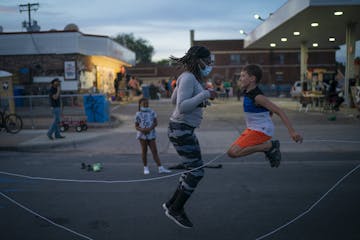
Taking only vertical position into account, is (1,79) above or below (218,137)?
above

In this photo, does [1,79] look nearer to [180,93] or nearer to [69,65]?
[69,65]

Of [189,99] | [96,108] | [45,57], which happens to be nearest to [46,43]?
[45,57]

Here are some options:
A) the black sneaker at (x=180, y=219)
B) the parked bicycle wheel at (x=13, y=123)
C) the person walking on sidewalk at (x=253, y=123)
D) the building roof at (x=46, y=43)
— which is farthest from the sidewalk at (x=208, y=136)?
the building roof at (x=46, y=43)

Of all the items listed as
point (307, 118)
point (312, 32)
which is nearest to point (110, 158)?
point (307, 118)

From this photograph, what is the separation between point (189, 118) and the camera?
4430 mm

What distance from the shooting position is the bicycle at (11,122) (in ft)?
46.5

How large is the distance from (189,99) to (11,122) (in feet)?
39.3

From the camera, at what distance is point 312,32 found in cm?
2730

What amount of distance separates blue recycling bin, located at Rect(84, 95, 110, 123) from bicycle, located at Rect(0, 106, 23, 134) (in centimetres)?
254

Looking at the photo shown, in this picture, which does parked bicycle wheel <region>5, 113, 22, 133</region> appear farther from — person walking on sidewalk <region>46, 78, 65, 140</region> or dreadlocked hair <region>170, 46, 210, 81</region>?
dreadlocked hair <region>170, 46, 210, 81</region>

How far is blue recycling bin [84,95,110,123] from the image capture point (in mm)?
15312

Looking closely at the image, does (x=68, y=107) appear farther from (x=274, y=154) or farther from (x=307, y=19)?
(x=307, y=19)

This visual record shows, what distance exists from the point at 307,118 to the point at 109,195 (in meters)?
13.1

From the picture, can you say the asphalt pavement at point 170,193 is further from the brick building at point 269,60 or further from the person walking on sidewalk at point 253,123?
the brick building at point 269,60
